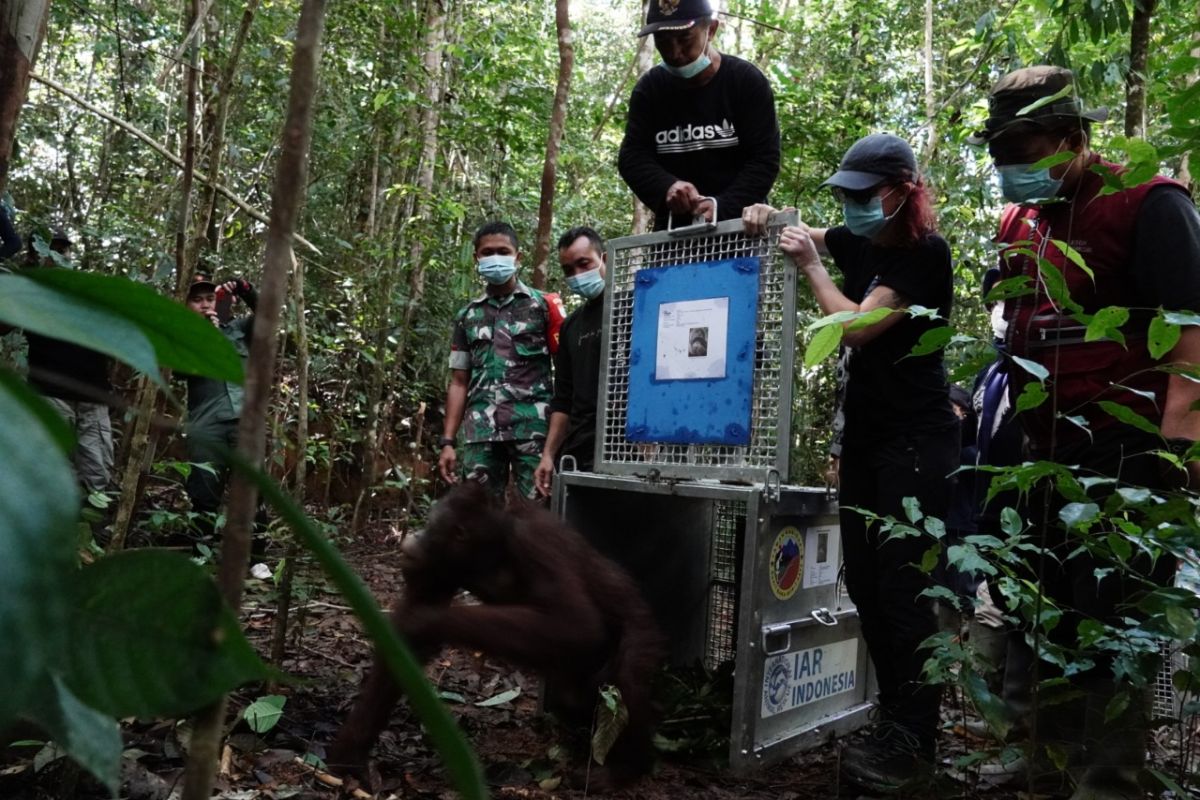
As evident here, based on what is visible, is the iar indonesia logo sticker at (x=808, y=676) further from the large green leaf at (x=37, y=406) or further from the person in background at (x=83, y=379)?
the large green leaf at (x=37, y=406)

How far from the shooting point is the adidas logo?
10.4 feet

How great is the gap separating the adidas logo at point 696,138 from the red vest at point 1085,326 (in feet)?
3.83

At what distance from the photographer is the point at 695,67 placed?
314cm

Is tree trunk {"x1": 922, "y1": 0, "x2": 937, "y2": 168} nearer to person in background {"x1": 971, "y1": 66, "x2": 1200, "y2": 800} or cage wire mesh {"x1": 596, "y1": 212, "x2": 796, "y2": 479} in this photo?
cage wire mesh {"x1": 596, "y1": 212, "x2": 796, "y2": 479}

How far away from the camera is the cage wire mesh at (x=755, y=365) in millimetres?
2568

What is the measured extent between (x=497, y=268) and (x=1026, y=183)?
235 centimetres

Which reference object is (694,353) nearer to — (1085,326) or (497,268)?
(1085,326)

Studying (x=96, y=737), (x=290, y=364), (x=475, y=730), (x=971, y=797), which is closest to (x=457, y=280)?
(x=290, y=364)

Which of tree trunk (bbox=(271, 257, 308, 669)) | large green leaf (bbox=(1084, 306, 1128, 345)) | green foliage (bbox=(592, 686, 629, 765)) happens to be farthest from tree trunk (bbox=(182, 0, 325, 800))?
tree trunk (bbox=(271, 257, 308, 669))

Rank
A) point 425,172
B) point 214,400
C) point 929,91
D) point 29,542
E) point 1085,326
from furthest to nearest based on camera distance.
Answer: point 929,91
point 425,172
point 214,400
point 1085,326
point 29,542

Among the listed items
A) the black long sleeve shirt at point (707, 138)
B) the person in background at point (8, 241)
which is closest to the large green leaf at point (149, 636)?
the black long sleeve shirt at point (707, 138)

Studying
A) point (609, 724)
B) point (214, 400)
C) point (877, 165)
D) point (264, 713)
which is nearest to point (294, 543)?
point (264, 713)

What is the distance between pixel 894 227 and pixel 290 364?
5997mm

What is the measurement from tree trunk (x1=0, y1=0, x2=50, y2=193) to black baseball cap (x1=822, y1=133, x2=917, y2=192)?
199cm
